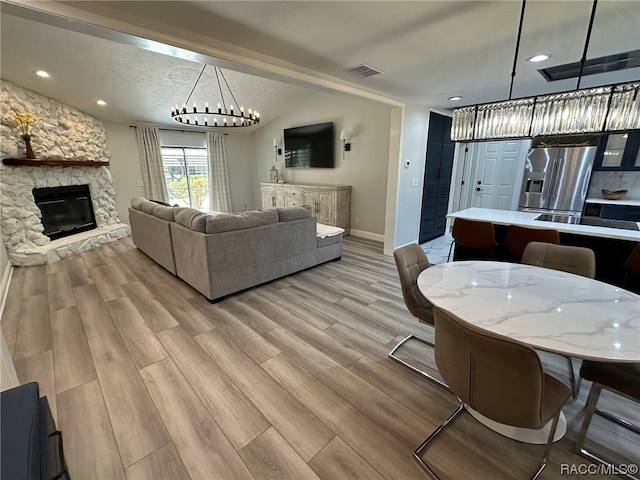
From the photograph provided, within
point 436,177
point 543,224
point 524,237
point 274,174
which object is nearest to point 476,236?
point 524,237

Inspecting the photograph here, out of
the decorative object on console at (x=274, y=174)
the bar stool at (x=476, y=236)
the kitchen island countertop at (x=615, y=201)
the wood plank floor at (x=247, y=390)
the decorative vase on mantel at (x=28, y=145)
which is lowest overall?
the wood plank floor at (x=247, y=390)

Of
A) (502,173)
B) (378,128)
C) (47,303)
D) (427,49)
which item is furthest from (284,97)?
(47,303)

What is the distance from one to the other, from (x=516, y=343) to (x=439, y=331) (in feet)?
1.04

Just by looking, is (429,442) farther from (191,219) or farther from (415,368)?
(191,219)

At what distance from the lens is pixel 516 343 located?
99 centimetres

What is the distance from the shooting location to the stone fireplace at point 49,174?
3879 mm

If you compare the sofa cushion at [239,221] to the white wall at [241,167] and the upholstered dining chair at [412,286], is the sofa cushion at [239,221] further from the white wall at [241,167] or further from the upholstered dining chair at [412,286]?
the white wall at [241,167]

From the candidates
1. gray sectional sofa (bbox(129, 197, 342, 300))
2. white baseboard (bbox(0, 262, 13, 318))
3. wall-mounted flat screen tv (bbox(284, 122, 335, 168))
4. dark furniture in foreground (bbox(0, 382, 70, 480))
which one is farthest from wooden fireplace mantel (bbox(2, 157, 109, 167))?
dark furniture in foreground (bbox(0, 382, 70, 480))

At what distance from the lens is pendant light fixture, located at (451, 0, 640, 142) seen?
169 cm

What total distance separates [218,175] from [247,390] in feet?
21.2

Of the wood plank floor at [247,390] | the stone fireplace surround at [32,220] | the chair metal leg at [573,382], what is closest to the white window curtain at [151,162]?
the stone fireplace surround at [32,220]

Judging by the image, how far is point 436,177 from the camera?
5102 millimetres

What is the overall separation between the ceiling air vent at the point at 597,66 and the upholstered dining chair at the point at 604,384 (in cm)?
281

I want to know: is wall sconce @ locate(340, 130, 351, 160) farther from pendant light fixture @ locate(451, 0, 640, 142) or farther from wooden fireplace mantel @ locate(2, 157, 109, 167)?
wooden fireplace mantel @ locate(2, 157, 109, 167)
